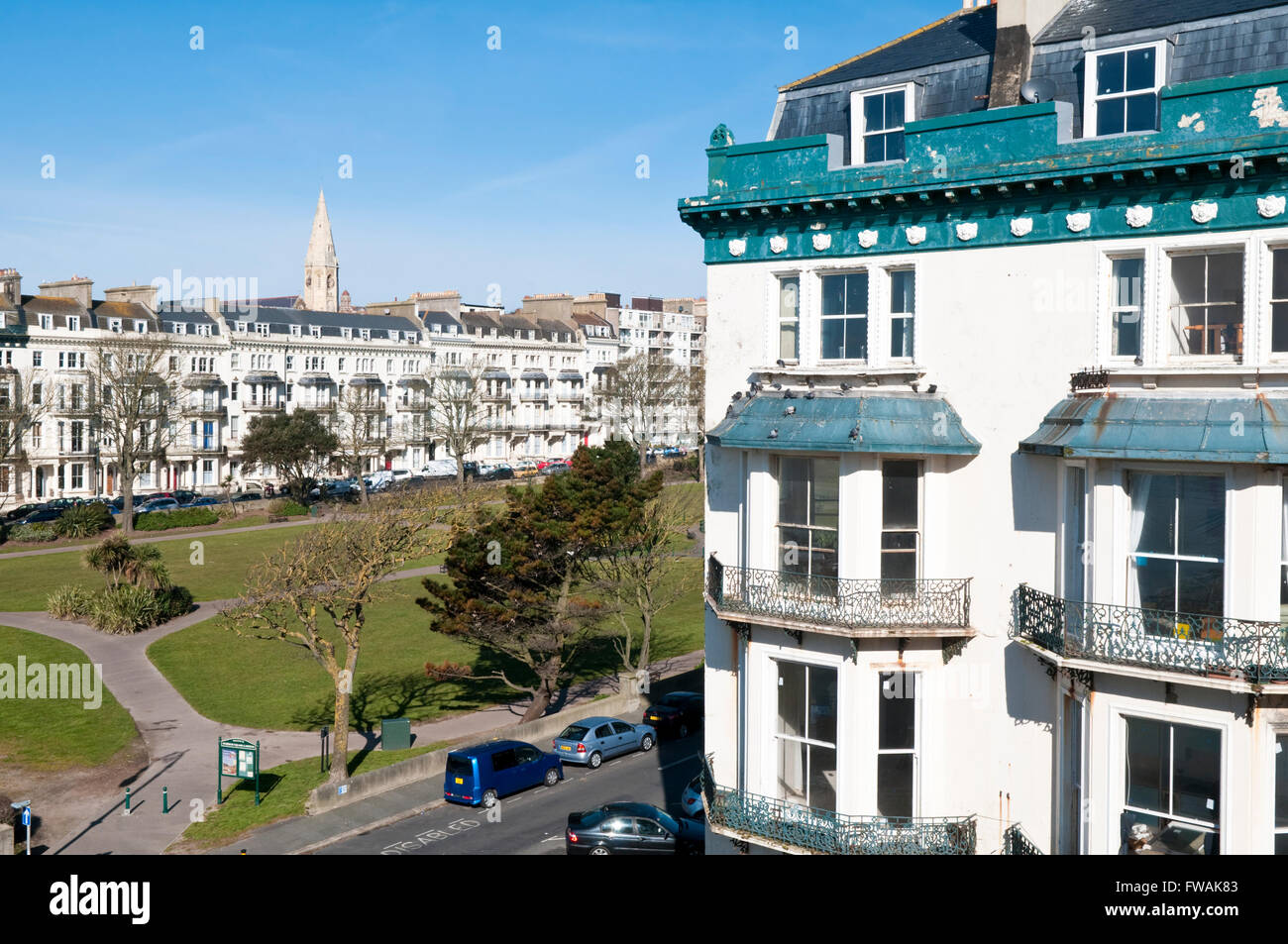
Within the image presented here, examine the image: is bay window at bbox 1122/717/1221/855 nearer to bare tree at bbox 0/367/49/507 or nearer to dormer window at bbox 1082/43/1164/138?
dormer window at bbox 1082/43/1164/138

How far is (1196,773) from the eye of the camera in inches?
504

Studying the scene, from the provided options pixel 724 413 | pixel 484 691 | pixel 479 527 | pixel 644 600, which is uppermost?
pixel 724 413

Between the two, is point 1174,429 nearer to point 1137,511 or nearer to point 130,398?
point 1137,511

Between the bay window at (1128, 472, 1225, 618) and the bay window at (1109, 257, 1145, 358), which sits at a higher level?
the bay window at (1109, 257, 1145, 358)

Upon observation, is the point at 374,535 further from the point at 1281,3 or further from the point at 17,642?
the point at 1281,3

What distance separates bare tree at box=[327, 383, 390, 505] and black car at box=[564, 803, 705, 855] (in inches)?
2614

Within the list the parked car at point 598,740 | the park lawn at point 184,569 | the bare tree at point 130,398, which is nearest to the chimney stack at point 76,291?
the bare tree at point 130,398

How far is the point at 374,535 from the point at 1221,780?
87.2 feet

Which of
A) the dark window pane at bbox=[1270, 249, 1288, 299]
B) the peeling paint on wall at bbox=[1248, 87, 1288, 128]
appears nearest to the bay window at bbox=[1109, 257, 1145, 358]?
the dark window pane at bbox=[1270, 249, 1288, 299]

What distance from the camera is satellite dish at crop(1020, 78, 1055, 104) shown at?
1463 centimetres

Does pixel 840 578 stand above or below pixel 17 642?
above

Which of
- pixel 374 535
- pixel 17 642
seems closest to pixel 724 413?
pixel 374 535

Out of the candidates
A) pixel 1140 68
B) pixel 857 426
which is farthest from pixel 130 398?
pixel 1140 68

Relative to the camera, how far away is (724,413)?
666 inches
